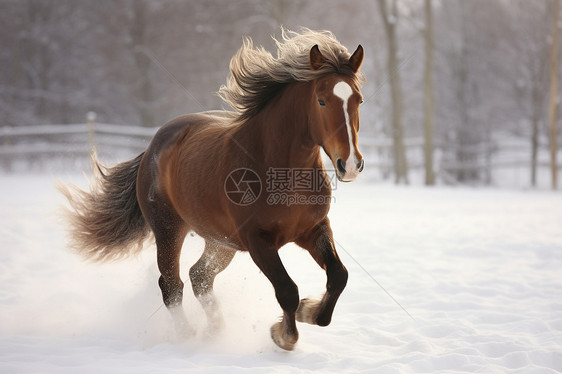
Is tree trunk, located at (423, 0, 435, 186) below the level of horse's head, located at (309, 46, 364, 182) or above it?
above

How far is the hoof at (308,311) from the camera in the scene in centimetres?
310

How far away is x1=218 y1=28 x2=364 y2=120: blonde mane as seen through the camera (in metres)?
2.82

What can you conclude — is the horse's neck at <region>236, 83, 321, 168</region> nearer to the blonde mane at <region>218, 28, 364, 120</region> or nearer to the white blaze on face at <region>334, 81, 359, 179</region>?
the blonde mane at <region>218, 28, 364, 120</region>

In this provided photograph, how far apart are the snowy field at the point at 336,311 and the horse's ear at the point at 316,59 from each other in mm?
1743

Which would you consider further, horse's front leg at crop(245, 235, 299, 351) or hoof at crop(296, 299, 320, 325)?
hoof at crop(296, 299, 320, 325)

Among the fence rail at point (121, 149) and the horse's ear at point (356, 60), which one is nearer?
the horse's ear at point (356, 60)

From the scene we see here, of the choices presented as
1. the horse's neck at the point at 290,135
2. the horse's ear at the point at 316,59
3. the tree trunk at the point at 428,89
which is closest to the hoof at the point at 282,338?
the horse's neck at the point at 290,135

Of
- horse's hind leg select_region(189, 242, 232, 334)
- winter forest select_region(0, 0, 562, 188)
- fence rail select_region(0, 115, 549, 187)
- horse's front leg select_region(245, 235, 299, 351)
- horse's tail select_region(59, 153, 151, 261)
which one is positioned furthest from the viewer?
winter forest select_region(0, 0, 562, 188)

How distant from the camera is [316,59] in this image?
2.77 meters

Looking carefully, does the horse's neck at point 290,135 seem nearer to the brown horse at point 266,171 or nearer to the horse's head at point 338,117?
the brown horse at point 266,171

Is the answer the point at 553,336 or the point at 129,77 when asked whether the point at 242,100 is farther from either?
the point at 129,77

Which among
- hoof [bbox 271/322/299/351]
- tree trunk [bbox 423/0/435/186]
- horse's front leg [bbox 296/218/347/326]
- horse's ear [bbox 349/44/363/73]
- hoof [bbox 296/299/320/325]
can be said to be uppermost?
tree trunk [bbox 423/0/435/186]

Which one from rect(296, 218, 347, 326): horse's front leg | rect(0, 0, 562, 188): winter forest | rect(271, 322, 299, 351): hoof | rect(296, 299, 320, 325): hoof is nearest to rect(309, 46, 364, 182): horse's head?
rect(296, 218, 347, 326): horse's front leg

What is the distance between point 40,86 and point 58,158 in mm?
6083
